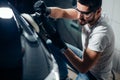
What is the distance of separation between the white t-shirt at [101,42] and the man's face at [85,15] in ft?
0.24

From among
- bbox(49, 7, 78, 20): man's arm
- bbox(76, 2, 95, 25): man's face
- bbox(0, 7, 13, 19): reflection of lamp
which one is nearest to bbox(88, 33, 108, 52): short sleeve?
bbox(76, 2, 95, 25): man's face

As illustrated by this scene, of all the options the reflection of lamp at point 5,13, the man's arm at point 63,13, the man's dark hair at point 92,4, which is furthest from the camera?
the man's arm at point 63,13

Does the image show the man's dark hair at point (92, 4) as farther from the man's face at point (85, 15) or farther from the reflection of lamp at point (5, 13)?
the reflection of lamp at point (5, 13)

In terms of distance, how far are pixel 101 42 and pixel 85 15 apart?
0.85ft

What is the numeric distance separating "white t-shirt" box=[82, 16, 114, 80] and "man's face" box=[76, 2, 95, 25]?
0.24 ft

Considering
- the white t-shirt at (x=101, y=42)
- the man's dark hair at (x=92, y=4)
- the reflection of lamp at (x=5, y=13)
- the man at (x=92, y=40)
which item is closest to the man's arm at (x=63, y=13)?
the man at (x=92, y=40)

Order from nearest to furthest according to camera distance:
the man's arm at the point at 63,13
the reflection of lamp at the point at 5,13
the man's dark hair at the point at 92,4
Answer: the reflection of lamp at the point at 5,13, the man's dark hair at the point at 92,4, the man's arm at the point at 63,13

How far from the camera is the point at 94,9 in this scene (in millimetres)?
2055

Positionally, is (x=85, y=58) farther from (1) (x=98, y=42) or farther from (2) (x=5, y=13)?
(2) (x=5, y=13)

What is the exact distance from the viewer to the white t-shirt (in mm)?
2074

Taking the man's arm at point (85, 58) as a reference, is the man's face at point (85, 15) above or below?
above

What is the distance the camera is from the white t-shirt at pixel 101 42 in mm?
2074

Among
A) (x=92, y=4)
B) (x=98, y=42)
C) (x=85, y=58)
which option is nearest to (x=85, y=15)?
(x=92, y=4)

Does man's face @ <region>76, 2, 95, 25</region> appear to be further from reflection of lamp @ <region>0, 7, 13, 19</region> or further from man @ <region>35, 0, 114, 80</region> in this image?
reflection of lamp @ <region>0, 7, 13, 19</region>
